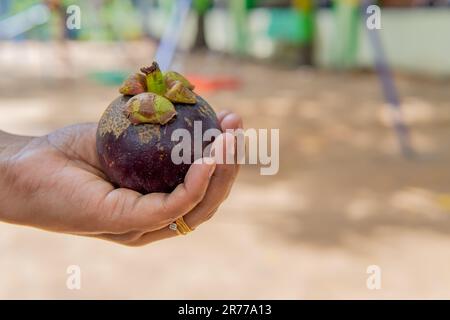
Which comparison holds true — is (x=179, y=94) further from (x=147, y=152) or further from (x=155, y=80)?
(x=147, y=152)

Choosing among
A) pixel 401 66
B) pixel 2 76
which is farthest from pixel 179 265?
pixel 2 76

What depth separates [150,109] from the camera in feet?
5.69

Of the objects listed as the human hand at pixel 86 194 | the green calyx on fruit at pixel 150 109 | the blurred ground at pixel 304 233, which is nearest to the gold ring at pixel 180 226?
the human hand at pixel 86 194

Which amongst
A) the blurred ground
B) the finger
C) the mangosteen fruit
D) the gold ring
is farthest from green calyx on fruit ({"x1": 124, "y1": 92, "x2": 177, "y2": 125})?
the blurred ground

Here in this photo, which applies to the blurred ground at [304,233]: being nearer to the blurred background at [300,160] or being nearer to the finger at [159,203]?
the blurred background at [300,160]

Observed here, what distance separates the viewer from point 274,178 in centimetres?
671

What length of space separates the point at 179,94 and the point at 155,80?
78 millimetres

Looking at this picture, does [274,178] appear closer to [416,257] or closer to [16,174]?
[416,257]

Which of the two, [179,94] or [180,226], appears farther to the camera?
[180,226]

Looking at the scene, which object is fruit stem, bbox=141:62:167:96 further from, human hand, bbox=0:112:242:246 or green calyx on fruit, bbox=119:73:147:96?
human hand, bbox=0:112:242:246

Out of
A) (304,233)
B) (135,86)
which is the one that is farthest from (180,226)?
(304,233)

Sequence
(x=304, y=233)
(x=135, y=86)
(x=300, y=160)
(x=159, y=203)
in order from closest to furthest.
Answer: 1. (x=159, y=203)
2. (x=135, y=86)
3. (x=304, y=233)
4. (x=300, y=160)

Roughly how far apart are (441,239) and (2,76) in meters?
12.4

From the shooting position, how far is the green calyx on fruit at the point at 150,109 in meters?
1.73
